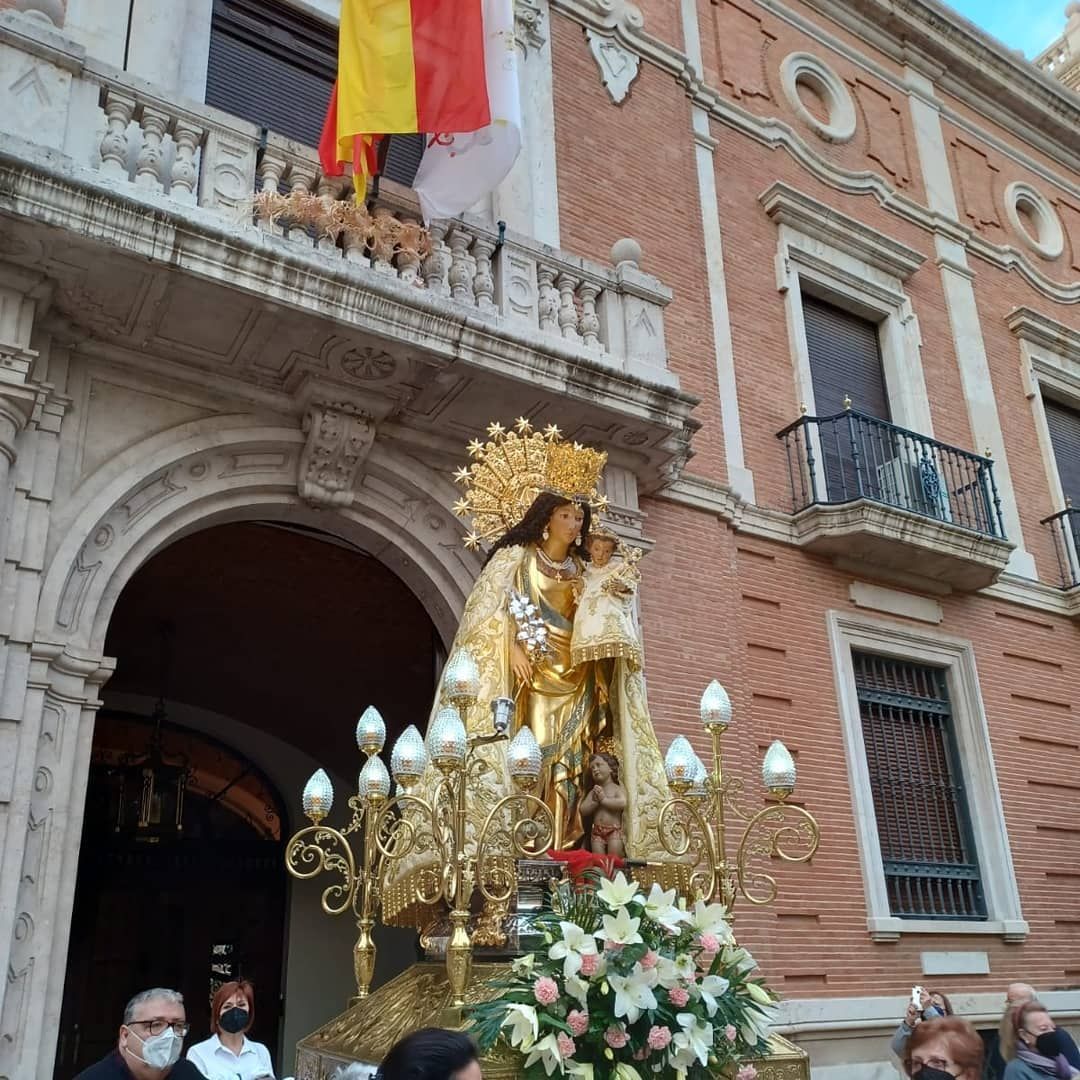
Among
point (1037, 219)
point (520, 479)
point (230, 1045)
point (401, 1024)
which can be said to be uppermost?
point (1037, 219)

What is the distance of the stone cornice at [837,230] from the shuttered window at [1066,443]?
2597mm

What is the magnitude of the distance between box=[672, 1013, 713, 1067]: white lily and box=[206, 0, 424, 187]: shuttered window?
22.9 feet

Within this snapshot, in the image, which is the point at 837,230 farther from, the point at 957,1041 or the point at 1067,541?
the point at 957,1041

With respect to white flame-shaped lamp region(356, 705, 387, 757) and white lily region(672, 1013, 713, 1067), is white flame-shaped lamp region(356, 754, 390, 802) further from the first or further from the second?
white lily region(672, 1013, 713, 1067)

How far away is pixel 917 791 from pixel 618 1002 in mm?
6881

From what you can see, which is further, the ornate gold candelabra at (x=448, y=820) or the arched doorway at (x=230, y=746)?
the arched doorway at (x=230, y=746)

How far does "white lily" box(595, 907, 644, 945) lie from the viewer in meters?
3.39

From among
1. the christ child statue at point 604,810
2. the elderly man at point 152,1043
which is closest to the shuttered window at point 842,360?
the christ child statue at point 604,810

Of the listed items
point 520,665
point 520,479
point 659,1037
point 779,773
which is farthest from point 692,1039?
point 520,479

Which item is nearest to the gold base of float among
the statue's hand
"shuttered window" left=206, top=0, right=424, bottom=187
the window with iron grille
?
the statue's hand

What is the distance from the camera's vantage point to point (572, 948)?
3.39 m

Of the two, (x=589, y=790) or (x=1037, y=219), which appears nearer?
(x=589, y=790)

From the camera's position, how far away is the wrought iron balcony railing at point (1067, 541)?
1152 cm

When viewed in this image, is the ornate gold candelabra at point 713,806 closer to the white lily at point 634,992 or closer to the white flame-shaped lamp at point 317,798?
the white lily at point 634,992
